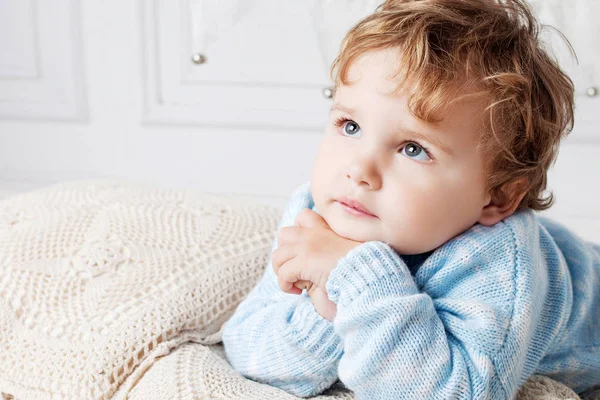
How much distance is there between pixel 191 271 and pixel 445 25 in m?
0.62

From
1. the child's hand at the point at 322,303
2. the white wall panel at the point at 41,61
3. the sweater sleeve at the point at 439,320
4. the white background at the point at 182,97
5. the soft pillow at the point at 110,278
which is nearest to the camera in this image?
the sweater sleeve at the point at 439,320

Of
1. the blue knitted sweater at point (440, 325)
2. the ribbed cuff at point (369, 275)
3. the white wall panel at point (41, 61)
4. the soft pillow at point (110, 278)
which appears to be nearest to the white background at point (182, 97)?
the white wall panel at point (41, 61)

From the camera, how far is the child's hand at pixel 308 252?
1006 millimetres

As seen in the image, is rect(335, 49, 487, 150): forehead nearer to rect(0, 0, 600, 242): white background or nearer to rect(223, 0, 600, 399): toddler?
rect(223, 0, 600, 399): toddler

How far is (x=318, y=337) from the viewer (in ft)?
3.49

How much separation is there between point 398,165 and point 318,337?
0.28 metres

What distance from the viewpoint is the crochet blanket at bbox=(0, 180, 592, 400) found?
3.67 ft

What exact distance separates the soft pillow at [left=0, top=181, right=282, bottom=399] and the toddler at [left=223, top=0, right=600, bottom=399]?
0.75ft

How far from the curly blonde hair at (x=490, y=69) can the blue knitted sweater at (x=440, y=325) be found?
0.35ft

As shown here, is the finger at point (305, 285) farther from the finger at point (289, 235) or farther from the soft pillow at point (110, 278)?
the soft pillow at point (110, 278)

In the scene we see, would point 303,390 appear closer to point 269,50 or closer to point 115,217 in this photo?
point 115,217

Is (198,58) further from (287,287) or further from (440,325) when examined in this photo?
(440,325)

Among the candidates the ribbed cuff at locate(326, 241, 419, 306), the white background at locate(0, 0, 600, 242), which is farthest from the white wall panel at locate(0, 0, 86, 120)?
the ribbed cuff at locate(326, 241, 419, 306)

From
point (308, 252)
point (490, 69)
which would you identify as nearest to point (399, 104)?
point (490, 69)
